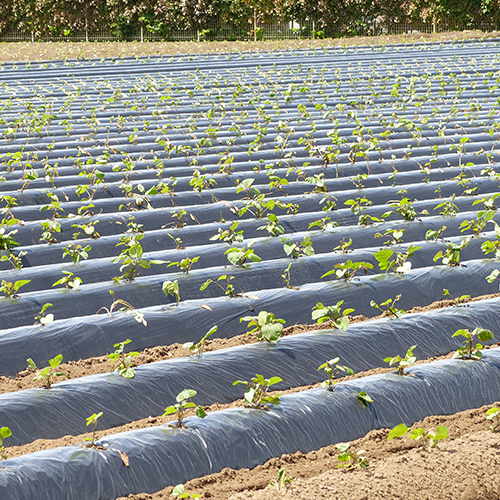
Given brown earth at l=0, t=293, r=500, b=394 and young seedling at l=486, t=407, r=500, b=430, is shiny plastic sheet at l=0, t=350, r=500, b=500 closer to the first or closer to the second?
young seedling at l=486, t=407, r=500, b=430

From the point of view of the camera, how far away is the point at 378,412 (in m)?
2.19

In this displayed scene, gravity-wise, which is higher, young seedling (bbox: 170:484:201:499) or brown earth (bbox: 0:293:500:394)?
brown earth (bbox: 0:293:500:394)

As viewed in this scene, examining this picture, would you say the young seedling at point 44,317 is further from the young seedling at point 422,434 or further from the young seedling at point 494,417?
the young seedling at point 494,417

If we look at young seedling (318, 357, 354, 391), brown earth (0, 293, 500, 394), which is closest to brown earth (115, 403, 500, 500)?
young seedling (318, 357, 354, 391)

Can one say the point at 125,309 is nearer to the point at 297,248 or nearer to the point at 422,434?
the point at 297,248

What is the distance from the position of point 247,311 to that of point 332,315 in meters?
0.46

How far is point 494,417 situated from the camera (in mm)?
2164

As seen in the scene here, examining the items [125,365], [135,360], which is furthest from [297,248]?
[125,365]

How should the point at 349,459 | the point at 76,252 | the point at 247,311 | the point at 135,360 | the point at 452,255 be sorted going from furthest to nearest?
1. the point at 76,252
2. the point at 452,255
3. the point at 247,311
4. the point at 135,360
5. the point at 349,459

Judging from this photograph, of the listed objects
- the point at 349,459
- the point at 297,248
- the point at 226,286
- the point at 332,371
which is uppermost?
the point at 297,248

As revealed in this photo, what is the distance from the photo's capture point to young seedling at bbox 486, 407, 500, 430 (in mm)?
2078

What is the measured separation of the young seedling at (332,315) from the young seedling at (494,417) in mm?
666

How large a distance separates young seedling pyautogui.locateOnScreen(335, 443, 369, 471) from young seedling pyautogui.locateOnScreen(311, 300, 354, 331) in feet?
2.09

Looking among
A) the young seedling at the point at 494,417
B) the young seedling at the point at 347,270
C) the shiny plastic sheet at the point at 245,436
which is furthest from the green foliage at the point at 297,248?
the young seedling at the point at 494,417
